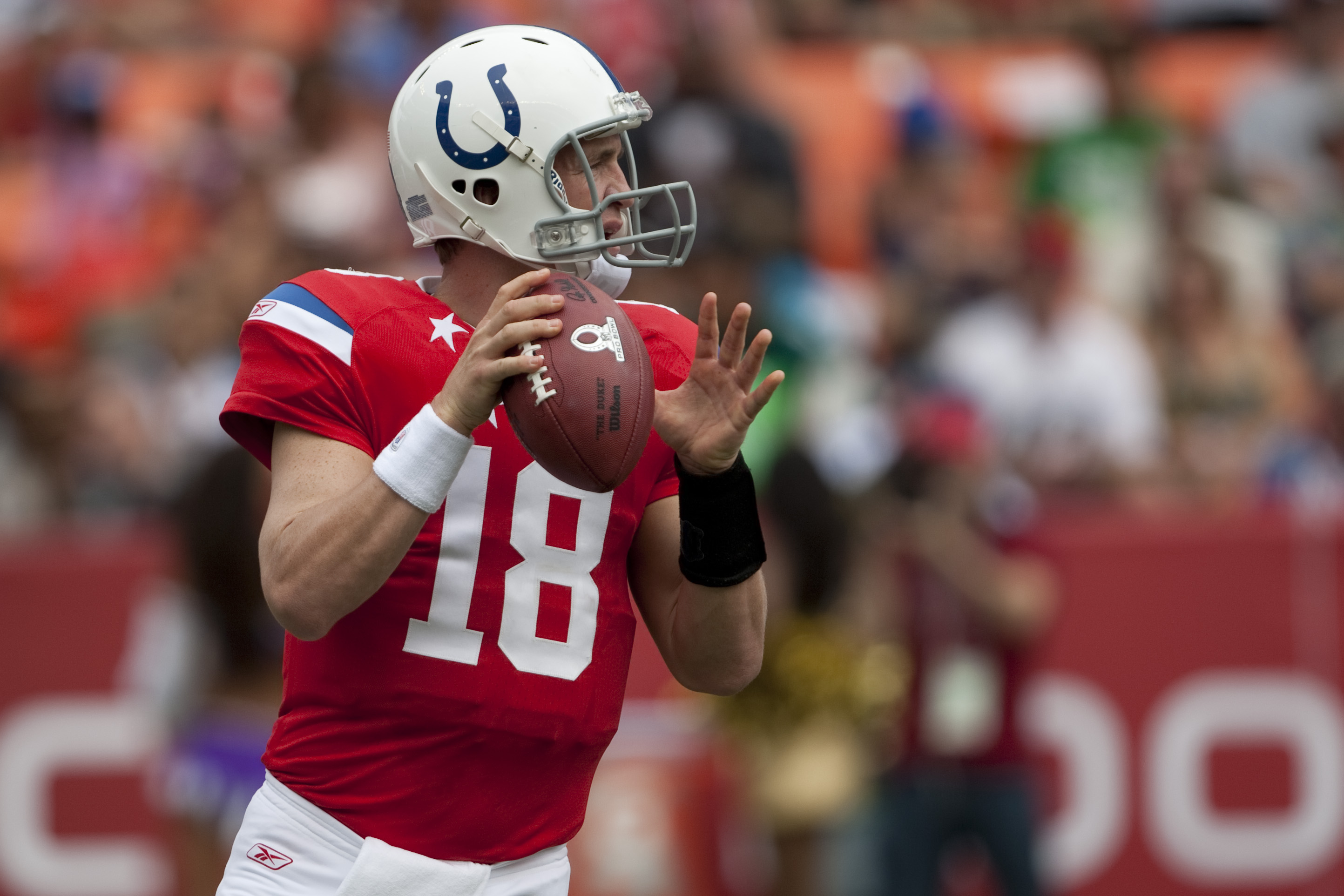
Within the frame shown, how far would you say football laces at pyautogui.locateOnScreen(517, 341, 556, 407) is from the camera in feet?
8.42

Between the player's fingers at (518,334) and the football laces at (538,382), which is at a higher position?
the player's fingers at (518,334)

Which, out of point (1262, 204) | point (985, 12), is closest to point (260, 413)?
point (1262, 204)

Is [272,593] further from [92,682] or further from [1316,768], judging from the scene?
[1316,768]

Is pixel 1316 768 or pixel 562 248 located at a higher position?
pixel 562 248

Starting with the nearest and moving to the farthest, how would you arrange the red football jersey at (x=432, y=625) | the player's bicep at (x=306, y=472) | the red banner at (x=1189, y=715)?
the player's bicep at (x=306, y=472) → the red football jersey at (x=432, y=625) → the red banner at (x=1189, y=715)

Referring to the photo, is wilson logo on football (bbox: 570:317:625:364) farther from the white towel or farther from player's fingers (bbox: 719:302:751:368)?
the white towel

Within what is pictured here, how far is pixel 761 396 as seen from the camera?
2.76 metres

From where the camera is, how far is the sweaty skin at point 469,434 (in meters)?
2.59

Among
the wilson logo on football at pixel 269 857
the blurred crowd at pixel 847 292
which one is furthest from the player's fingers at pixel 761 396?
the blurred crowd at pixel 847 292

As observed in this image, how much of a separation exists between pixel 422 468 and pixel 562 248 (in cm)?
45

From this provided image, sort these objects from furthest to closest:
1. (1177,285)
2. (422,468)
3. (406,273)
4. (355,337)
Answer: (1177,285)
(406,273)
(355,337)
(422,468)

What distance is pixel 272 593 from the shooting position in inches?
105

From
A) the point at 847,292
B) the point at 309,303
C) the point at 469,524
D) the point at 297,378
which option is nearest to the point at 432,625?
the point at 469,524

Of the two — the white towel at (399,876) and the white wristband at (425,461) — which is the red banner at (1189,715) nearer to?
the white towel at (399,876)
